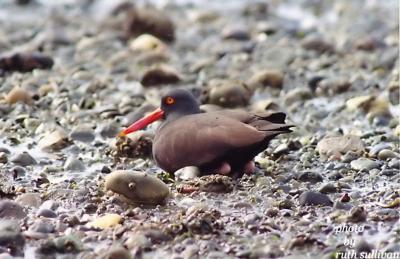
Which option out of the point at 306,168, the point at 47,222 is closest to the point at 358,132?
the point at 306,168

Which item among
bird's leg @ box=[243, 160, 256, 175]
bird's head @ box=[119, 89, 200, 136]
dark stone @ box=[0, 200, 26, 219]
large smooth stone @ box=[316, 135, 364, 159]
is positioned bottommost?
large smooth stone @ box=[316, 135, 364, 159]

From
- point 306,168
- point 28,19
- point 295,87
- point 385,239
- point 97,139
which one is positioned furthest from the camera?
point 28,19

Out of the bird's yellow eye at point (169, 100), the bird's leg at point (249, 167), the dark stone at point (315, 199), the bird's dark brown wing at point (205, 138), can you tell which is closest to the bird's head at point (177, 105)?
the bird's yellow eye at point (169, 100)

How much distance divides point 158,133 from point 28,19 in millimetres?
7017

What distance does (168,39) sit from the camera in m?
13.0

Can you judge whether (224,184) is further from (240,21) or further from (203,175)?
(240,21)

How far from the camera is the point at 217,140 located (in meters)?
7.16

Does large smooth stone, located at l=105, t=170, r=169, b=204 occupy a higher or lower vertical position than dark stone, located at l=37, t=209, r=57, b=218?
higher

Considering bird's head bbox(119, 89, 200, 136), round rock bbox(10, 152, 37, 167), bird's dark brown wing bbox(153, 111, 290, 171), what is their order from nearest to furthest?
1. bird's dark brown wing bbox(153, 111, 290, 171)
2. round rock bbox(10, 152, 37, 167)
3. bird's head bbox(119, 89, 200, 136)

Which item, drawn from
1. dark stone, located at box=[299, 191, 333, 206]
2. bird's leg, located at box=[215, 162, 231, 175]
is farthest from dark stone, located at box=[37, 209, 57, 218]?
dark stone, located at box=[299, 191, 333, 206]

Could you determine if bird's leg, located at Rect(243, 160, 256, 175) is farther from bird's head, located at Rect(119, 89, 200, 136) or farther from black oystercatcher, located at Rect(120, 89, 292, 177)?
bird's head, located at Rect(119, 89, 200, 136)

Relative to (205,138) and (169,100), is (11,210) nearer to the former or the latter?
(205,138)

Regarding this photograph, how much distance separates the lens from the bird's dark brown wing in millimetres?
7141

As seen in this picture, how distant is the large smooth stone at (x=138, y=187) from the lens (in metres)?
6.61
